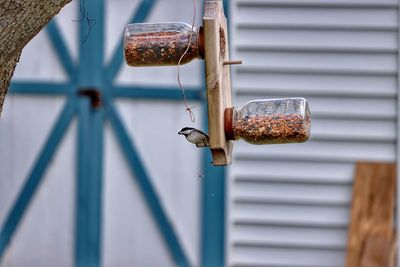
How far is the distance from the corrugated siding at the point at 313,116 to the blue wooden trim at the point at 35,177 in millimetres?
979

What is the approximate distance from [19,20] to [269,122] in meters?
0.56

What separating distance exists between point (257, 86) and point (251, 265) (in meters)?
1.01

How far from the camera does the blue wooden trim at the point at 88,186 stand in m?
4.91

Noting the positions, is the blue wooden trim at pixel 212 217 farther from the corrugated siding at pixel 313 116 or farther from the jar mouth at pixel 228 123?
the jar mouth at pixel 228 123

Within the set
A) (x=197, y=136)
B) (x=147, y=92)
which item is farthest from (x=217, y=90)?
(x=147, y=92)

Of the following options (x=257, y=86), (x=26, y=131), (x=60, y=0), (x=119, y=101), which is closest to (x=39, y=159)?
(x=26, y=131)

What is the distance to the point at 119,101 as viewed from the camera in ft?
16.0

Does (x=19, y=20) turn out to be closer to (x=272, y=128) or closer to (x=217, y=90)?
(x=217, y=90)

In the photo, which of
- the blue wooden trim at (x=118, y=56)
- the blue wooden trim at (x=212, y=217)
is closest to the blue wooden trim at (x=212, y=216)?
the blue wooden trim at (x=212, y=217)

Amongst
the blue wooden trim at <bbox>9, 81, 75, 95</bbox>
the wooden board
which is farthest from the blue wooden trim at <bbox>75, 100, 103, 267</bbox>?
the wooden board

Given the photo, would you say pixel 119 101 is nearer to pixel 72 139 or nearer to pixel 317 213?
pixel 72 139

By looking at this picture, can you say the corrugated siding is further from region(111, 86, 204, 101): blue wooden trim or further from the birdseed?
the birdseed

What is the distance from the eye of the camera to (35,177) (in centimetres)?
497

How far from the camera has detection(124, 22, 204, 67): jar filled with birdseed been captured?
1889mm
